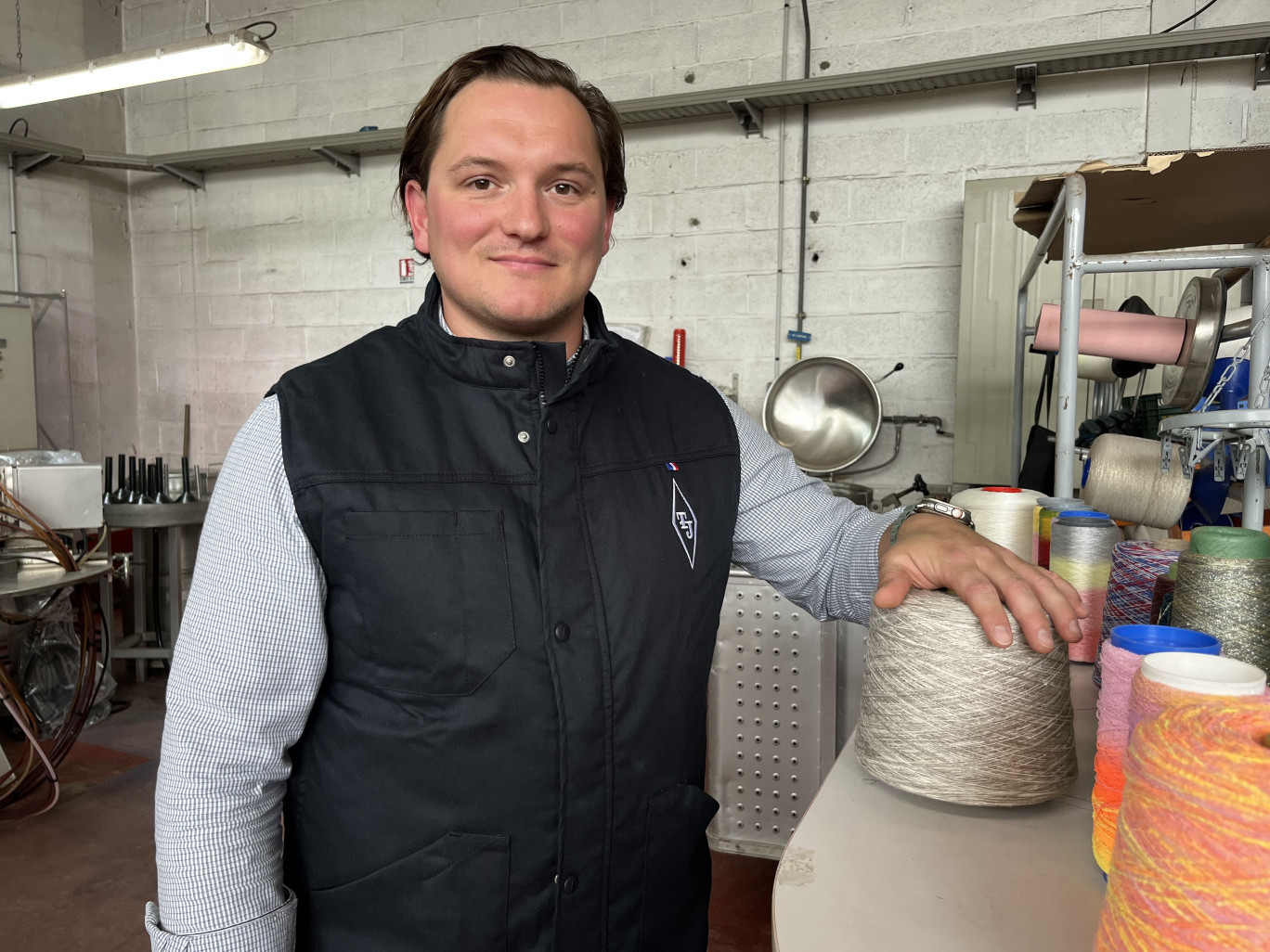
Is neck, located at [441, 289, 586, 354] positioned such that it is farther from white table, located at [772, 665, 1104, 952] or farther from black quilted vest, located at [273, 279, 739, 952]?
white table, located at [772, 665, 1104, 952]

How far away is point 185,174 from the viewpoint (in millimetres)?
4406

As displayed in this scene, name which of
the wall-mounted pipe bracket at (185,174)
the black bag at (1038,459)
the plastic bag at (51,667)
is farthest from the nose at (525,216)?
the wall-mounted pipe bracket at (185,174)

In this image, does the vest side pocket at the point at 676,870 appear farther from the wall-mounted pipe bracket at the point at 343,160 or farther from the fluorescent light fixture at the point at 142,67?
the wall-mounted pipe bracket at the point at 343,160

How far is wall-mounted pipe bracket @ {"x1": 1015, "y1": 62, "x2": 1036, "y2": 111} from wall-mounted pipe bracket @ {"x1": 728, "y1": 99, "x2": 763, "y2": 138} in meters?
0.93

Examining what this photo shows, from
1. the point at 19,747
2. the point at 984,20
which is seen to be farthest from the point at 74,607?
the point at 984,20

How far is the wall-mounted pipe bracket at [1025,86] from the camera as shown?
9.79 ft

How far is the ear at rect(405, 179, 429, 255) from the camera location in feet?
3.52

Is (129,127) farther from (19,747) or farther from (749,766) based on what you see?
(749,766)

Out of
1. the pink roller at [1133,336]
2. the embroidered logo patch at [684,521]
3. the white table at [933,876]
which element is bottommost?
the white table at [933,876]

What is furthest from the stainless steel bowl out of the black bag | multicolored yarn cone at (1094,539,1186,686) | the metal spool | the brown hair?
the brown hair

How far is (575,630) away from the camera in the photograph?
86 centimetres

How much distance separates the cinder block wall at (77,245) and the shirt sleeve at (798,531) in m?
4.36

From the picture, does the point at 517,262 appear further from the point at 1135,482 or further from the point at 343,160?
the point at 343,160

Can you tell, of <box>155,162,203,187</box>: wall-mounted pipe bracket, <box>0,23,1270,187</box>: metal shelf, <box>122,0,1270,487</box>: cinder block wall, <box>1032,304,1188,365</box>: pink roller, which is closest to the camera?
<box>1032,304,1188,365</box>: pink roller
